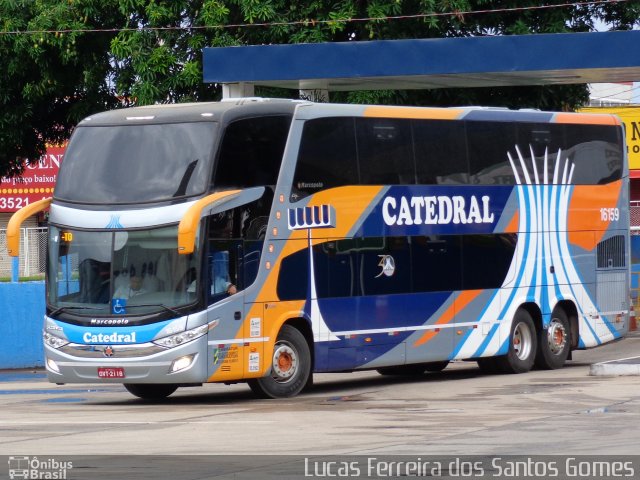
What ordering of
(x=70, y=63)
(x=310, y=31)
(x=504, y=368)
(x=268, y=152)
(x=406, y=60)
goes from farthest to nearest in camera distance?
(x=70, y=63) → (x=310, y=31) → (x=406, y=60) → (x=504, y=368) → (x=268, y=152)

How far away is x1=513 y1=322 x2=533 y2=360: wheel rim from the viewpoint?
22344mm

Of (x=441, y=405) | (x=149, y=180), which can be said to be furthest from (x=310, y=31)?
(x=441, y=405)

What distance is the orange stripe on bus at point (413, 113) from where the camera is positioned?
19.9m

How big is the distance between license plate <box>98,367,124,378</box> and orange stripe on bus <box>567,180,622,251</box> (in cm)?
868

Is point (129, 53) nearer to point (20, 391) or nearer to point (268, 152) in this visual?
point (20, 391)

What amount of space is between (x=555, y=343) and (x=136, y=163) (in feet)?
27.0

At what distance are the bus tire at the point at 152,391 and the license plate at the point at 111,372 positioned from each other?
175 cm

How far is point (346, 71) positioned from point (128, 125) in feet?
25.4

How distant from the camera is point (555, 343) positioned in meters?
22.9

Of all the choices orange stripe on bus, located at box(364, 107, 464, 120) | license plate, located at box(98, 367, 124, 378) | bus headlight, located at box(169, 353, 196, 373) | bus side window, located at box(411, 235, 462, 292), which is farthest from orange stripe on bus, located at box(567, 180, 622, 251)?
license plate, located at box(98, 367, 124, 378)

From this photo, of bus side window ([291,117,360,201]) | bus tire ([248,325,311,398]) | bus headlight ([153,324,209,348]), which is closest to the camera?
bus headlight ([153,324,209,348])

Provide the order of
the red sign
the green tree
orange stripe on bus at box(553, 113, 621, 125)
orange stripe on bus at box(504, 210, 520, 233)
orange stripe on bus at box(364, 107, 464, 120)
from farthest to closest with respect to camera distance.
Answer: the red sign < the green tree < orange stripe on bus at box(553, 113, 621, 125) < orange stripe on bus at box(504, 210, 520, 233) < orange stripe on bus at box(364, 107, 464, 120)

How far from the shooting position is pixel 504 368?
22266mm

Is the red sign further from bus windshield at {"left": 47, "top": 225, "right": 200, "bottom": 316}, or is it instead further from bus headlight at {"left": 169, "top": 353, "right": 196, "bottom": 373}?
bus headlight at {"left": 169, "top": 353, "right": 196, "bottom": 373}
